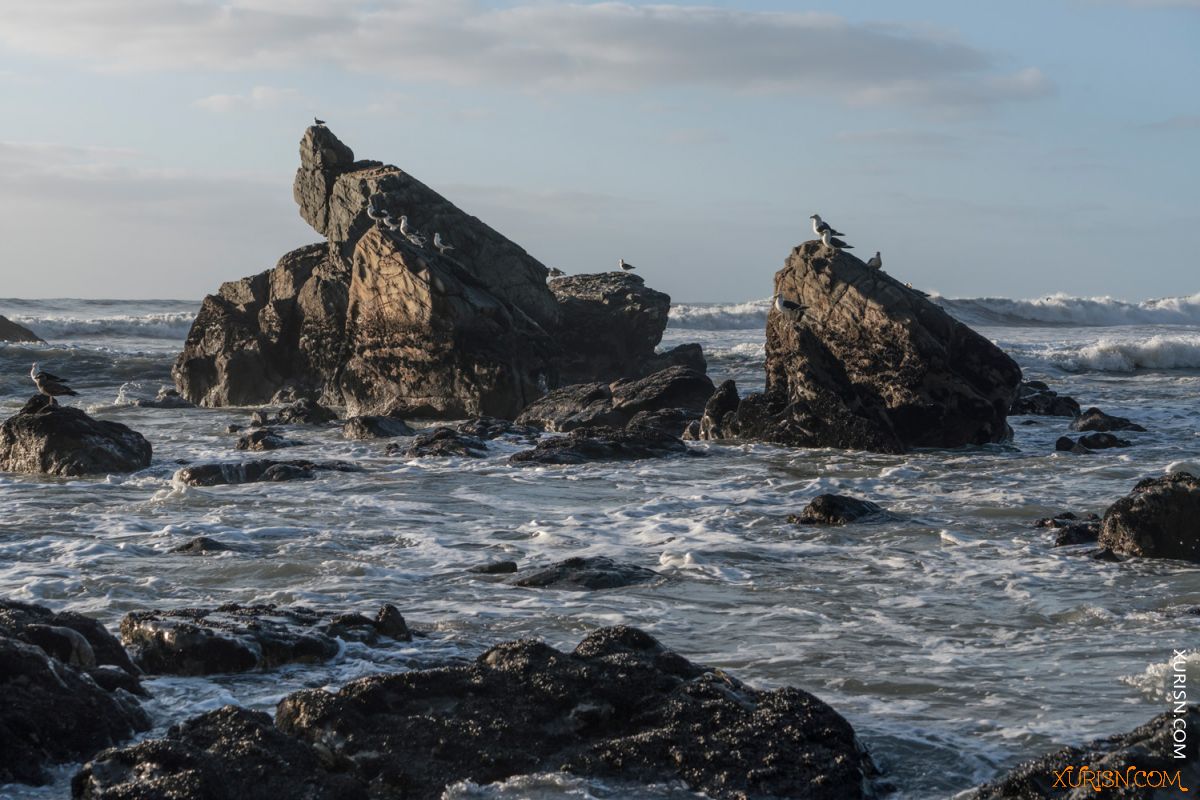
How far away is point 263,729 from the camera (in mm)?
5699

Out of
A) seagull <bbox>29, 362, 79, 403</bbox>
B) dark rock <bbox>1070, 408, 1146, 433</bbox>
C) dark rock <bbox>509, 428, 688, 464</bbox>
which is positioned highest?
seagull <bbox>29, 362, 79, 403</bbox>

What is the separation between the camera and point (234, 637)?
733 cm

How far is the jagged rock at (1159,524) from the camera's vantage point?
10.6m

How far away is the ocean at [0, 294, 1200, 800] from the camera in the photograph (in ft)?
22.6

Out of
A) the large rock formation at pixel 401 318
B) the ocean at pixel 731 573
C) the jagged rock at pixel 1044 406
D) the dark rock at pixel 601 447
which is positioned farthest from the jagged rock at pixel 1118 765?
the jagged rock at pixel 1044 406

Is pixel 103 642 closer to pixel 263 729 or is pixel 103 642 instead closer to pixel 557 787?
pixel 263 729

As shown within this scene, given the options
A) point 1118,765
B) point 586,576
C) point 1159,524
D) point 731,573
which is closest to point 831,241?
point 1159,524

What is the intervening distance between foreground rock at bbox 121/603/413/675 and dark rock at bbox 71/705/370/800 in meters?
1.47

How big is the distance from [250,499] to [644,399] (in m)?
9.08

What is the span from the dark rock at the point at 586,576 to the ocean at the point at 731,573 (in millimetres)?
162

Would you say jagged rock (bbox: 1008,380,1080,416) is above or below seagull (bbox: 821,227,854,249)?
below

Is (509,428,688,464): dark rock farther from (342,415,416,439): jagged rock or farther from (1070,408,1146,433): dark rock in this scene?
(1070,408,1146,433): dark rock

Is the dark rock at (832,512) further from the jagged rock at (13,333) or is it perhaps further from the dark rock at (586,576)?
the jagged rock at (13,333)

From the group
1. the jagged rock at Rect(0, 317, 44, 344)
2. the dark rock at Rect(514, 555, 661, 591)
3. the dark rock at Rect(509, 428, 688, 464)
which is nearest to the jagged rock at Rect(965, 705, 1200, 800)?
the dark rock at Rect(514, 555, 661, 591)
